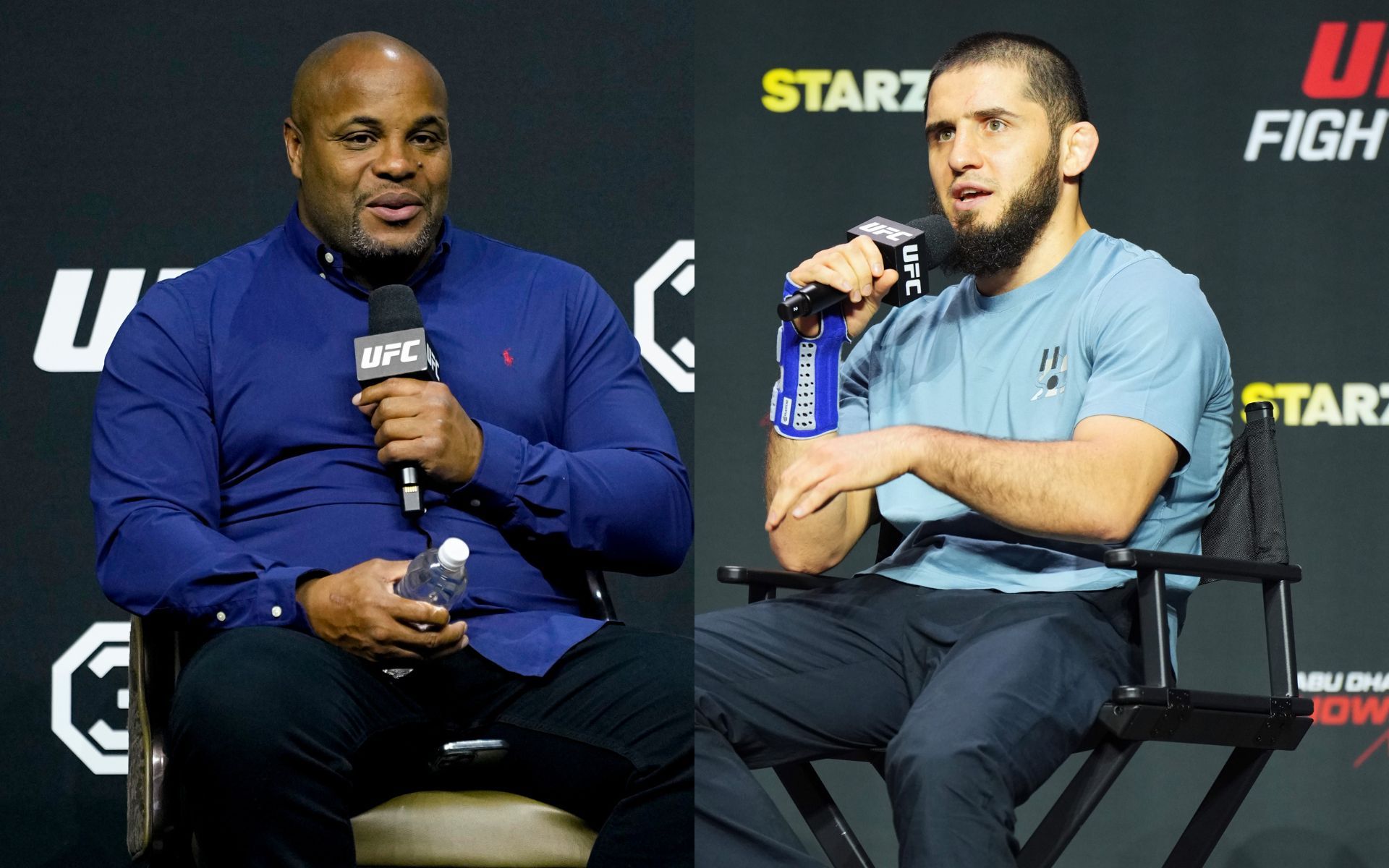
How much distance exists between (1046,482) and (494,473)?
28.8 inches

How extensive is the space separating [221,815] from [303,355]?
28.3 inches

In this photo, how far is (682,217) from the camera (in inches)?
103

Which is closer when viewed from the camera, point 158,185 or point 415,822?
point 415,822

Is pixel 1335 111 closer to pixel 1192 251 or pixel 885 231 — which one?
pixel 1192 251

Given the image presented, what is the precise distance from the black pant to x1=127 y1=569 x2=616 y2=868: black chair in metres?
0.03

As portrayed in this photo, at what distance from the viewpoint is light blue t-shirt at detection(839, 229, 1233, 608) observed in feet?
6.44

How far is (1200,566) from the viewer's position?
5.88 ft

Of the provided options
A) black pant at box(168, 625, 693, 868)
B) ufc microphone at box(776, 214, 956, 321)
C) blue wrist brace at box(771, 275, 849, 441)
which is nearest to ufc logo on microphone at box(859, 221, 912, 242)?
ufc microphone at box(776, 214, 956, 321)

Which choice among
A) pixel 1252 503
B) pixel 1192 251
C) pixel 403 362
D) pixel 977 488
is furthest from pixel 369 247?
pixel 1192 251

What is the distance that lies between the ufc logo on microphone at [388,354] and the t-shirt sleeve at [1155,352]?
0.91 metres

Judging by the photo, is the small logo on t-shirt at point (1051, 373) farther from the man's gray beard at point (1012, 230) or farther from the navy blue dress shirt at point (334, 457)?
the navy blue dress shirt at point (334, 457)

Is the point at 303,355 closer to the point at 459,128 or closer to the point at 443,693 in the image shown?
the point at 443,693

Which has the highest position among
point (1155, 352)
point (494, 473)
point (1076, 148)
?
point (1076, 148)

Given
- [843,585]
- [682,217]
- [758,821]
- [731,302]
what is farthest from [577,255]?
[758,821]
